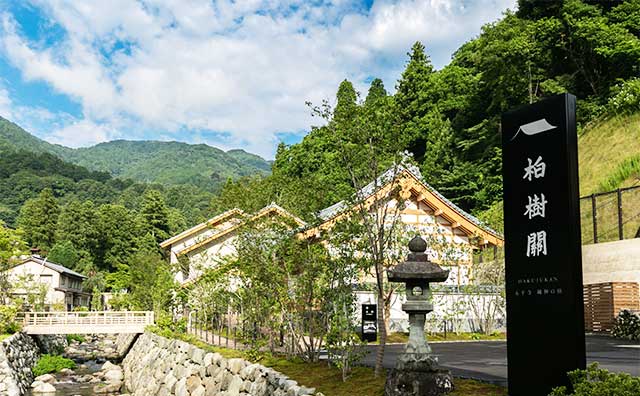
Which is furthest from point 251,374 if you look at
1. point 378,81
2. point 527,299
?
point 378,81

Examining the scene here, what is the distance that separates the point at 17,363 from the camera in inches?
916

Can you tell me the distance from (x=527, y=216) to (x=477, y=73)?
37.9 metres

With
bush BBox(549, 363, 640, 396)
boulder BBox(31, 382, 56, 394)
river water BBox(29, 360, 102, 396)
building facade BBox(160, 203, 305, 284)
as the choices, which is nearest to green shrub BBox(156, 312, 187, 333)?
building facade BBox(160, 203, 305, 284)

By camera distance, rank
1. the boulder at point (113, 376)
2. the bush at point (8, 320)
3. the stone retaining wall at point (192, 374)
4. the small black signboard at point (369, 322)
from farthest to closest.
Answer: the bush at point (8, 320) → the boulder at point (113, 376) → the small black signboard at point (369, 322) → the stone retaining wall at point (192, 374)

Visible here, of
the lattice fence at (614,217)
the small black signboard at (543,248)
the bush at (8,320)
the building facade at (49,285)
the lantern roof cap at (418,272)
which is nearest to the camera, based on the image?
the small black signboard at (543,248)

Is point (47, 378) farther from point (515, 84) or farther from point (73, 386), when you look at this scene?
point (515, 84)

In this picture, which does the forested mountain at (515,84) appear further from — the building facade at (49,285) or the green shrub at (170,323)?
the building facade at (49,285)

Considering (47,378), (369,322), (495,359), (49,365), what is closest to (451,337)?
(369,322)

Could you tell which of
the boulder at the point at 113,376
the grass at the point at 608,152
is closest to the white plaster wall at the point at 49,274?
the boulder at the point at 113,376

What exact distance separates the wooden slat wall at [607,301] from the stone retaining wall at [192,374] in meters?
12.3

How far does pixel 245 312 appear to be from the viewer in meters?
15.4

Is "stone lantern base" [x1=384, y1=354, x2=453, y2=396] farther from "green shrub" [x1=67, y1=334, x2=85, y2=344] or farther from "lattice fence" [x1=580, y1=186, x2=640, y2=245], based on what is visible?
"green shrub" [x1=67, y1=334, x2=85, y2=344]

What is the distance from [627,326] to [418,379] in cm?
1238

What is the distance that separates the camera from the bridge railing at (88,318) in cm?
2844
